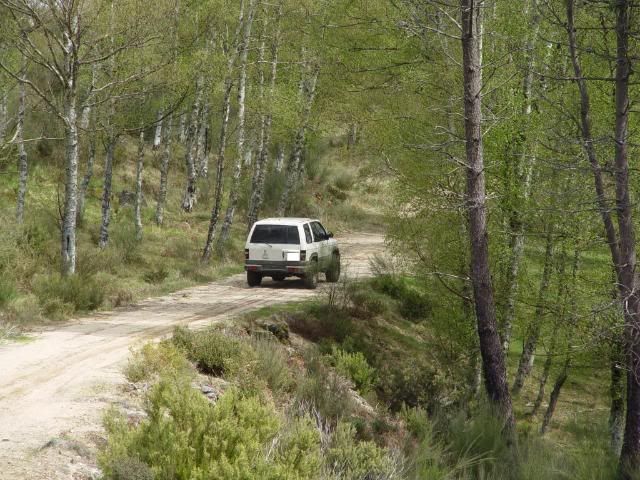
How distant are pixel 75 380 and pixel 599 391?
54.1 feet

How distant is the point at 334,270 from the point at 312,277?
1760 millimetres

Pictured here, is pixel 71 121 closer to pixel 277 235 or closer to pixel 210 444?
pixel 277 235

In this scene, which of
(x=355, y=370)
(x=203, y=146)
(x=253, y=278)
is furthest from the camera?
(x=203, y=146)

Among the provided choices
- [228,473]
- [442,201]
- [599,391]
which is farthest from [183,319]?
[599,391]

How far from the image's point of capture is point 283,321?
50.1 ft

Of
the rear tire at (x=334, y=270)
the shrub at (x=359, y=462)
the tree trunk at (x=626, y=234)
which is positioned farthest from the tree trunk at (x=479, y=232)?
the rear tire at (x=334, y=270)

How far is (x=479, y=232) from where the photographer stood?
446 inches

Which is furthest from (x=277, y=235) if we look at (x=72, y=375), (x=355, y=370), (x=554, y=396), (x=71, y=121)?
(x=72, y=375)

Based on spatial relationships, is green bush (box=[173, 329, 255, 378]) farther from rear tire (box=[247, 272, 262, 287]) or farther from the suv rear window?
rear tire (box=[247, 272, 262, 287])

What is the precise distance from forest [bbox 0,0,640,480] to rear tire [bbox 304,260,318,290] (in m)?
1.18

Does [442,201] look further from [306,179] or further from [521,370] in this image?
[306,179]

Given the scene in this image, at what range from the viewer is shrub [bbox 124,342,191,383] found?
9.66m

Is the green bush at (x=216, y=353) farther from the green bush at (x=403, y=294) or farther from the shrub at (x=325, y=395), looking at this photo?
the green bush at (x=403, y=294)

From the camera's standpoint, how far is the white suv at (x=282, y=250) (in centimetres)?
1938
